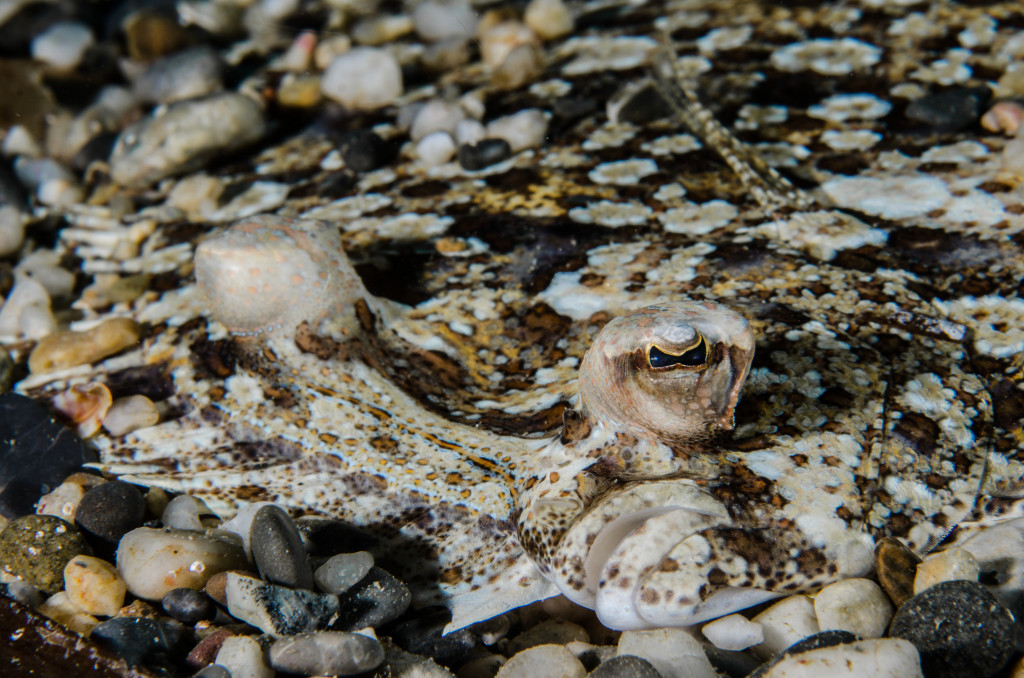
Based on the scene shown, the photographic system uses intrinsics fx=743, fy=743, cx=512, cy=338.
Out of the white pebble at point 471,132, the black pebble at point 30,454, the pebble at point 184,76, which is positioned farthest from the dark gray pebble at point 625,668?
the pebble at point 184,76

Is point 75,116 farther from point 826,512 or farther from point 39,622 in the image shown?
point 826,512

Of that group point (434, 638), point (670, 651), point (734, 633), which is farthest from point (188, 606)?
point (734, 633)

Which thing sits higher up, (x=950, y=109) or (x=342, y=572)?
(x=950, y=109)

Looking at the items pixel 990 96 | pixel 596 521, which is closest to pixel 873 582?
pixel 596 521

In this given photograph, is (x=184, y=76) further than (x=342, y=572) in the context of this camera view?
Yes

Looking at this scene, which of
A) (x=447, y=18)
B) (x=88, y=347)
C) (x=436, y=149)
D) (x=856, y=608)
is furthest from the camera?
(x=447, y=18)

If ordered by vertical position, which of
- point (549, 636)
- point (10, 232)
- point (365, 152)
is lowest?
point (549, 636)

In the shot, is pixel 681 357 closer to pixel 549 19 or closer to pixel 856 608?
pixel 856 608
